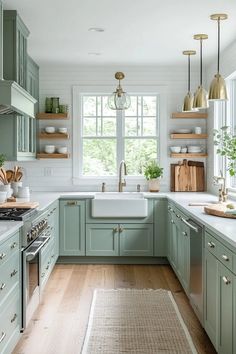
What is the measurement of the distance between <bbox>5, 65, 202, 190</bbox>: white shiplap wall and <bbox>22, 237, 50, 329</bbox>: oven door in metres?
2.43

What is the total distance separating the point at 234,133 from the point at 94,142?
201cm

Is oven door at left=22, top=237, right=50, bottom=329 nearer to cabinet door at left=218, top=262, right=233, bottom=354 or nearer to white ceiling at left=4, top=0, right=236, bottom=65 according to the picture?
cabinet door at left=218, top=262, right=233, bottom=354

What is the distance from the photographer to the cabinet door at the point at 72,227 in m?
5.76

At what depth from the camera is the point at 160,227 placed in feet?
19.0

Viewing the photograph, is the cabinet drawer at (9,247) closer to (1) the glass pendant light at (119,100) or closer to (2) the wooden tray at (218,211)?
(2) the wooden tray at (218,211)

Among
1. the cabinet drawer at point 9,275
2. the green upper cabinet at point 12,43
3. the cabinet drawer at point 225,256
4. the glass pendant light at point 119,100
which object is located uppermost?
the green upper cabinet at point 12,43

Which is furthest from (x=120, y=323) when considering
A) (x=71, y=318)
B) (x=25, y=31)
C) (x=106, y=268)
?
(x=25, y=31)

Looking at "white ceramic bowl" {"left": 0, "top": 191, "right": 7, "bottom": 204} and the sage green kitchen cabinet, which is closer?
"white ceramic bowl" {"left": 0, "top": 191, "right": 7, "bottom": 204}

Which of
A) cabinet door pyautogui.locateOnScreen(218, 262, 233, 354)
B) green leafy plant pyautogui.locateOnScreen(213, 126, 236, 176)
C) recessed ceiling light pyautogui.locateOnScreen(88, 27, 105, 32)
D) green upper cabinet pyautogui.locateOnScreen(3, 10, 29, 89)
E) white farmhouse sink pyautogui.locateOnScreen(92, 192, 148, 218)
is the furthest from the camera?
white farmhouse sink pyautogui.locateOnScreen(92, 192, 148, 218)

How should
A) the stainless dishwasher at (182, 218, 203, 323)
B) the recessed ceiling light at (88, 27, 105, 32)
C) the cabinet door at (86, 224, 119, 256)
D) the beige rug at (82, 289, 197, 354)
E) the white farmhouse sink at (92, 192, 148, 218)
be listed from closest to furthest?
1. the beige rug at (82, 289, 197, 354)
2. the stainless dishwasher at (182, 218, 203, 323)
3. the recessed ceiling light at (88, 27, 105, 32)
4. the white farmhouse sink at (92, 192, 148, 218)
5. the cabinet door at (86, 224, 119, 256)

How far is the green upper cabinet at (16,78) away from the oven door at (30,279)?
3.99 ft

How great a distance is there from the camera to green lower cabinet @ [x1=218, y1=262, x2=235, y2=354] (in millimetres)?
2580

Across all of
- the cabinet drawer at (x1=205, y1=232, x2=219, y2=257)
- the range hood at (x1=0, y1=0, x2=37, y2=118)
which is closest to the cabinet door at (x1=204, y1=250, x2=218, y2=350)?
the cabinet drawer at (x1=205, y1=232, x2=219, y2=257)

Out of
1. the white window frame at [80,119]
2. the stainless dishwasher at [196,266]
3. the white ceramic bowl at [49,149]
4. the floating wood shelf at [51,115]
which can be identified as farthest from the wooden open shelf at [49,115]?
the stainless dishwasher at [196,266]
